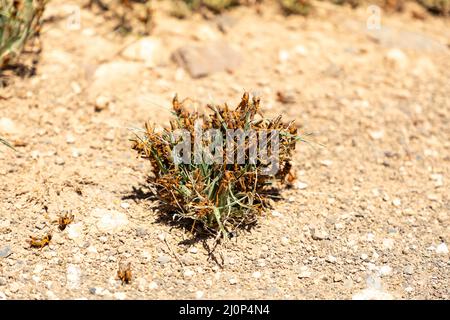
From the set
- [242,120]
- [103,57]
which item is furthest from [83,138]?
[242,120]

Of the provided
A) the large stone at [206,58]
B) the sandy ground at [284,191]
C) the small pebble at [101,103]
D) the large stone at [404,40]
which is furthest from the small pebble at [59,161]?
the large stone at [404,40]

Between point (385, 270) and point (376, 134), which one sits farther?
point (376, 134)

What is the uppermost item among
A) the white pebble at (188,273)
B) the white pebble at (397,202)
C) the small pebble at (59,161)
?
the white pebble at (397,202)

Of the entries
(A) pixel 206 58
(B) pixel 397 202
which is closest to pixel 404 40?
(A) pixel 206 58

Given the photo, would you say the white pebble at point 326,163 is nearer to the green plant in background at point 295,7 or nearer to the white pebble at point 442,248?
the white pebble at point 442,248

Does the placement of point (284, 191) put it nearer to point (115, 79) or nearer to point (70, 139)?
point (70, 139)

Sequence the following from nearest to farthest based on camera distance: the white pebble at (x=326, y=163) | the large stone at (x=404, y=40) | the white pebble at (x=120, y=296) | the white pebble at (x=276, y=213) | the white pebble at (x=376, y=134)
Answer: the white pebble at (x=120, y=296), the white pebble at (x=276, y=213), the white pebble at (x=326, y=163), the white pebble at (x=376, y=134), the large stone at (x=404, y=40)
